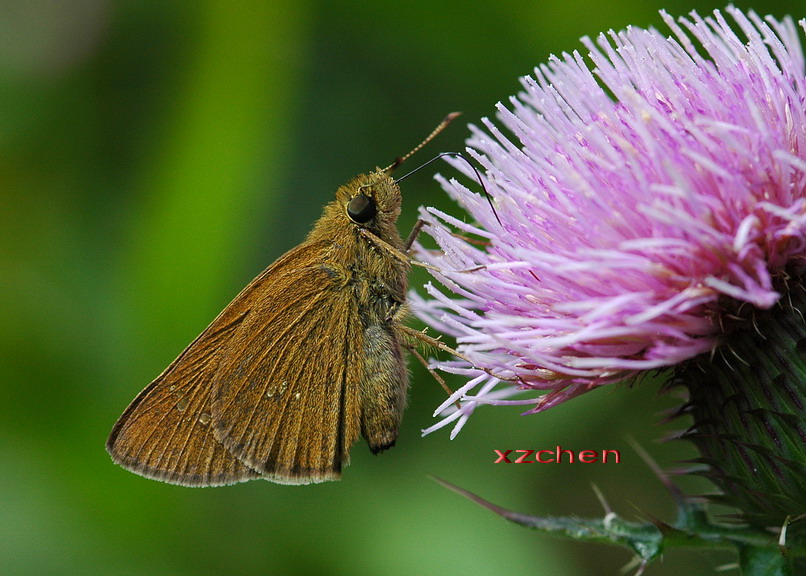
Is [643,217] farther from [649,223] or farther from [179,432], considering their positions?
[179,432]

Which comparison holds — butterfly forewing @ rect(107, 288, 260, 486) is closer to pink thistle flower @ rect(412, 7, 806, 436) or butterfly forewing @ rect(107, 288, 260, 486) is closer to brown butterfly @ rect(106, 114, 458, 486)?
brown butterfly @ rect(106, 114, 458, 486)

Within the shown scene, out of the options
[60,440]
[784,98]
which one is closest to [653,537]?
[784,98]

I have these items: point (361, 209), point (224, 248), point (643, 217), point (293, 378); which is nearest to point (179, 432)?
point (293, 378)

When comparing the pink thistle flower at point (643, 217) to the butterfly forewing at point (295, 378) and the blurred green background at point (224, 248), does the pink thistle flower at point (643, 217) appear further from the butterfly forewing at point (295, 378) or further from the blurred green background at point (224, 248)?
the blurred green background at point (224, 248)

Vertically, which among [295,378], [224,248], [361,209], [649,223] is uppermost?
[224,248]

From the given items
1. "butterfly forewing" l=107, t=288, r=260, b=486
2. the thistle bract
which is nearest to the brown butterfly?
"butterfly forewing" l=107, t=288, r=260, b=486

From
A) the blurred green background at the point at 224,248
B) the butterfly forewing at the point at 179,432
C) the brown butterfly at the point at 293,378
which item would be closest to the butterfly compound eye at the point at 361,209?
the brown butterfly at the point at 293,378
